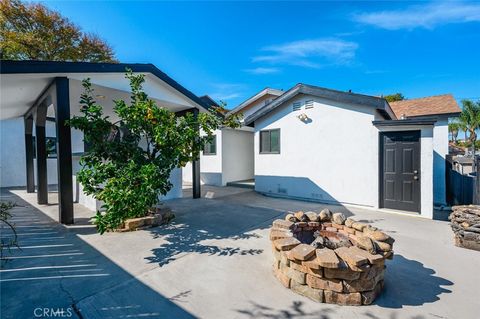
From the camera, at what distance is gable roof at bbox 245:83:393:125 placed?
6703 mm

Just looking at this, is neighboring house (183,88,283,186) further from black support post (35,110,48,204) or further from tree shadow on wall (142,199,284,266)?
black support post (35,110,48,204)

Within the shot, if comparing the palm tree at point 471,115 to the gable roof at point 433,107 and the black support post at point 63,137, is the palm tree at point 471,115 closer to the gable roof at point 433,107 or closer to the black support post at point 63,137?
the gable roof at point 433,107

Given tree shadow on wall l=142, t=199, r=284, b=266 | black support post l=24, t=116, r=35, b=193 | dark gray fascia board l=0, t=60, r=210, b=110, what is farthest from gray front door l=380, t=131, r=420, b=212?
black support post l=24, t=116, r=35, b=193

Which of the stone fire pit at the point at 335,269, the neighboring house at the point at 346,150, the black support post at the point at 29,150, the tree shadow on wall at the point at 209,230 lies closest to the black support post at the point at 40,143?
the black support post at the point at 29,150

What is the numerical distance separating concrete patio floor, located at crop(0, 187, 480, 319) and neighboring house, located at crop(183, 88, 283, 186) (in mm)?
6422

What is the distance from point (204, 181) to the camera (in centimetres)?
1252

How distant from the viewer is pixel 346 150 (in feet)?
24.0

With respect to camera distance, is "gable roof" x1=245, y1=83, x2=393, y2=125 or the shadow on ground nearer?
the shadow on ground

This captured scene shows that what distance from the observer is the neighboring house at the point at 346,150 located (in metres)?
6.13

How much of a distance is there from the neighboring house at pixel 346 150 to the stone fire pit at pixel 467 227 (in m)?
2.01

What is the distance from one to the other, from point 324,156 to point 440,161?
13.5 feet

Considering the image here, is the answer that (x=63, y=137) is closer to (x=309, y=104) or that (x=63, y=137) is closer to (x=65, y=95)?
(x=65, y=95)

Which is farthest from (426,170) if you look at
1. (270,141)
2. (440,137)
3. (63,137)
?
(63,137)

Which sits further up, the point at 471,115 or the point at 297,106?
the point at 471,115
